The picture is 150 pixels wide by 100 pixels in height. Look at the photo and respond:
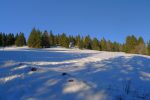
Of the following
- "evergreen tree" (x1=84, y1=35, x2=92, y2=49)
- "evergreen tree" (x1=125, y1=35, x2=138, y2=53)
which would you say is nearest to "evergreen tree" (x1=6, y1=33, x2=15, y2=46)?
"evergreen tree" (x1=84, y1=35, x2=92, y2=49)

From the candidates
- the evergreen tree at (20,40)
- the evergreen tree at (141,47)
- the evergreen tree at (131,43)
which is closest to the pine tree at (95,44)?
the evergreen tree at (131,43)

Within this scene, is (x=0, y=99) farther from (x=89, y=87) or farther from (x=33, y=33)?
(x=33, y=33)

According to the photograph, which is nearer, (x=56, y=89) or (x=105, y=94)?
(x=105, y=94)

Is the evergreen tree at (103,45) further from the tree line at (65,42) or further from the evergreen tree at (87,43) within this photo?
the evergreen tree at (87,43)

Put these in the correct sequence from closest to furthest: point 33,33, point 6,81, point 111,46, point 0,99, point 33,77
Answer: point 0,99
point 6,81
point 33,77
point 33,33
point 111,46

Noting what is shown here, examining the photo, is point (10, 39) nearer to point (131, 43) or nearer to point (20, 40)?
point (20, 40)

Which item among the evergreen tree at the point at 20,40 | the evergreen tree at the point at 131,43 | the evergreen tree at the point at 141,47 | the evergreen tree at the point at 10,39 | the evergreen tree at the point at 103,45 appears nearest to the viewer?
the evergreen tree at the point at 141,47

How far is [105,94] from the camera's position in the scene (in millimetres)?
8430

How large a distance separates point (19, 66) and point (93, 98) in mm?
5162

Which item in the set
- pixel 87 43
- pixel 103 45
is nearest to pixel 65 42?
pixel 87 43

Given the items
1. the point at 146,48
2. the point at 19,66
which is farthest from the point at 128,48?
the point at 19,66

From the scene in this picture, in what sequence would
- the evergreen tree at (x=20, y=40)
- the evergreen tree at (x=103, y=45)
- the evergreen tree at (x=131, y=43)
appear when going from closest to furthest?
the evergreen tree at (x=131, y=43) < the evergreen tree at (x=20, y=40) < the evergreen tree at (x=103, y=45)

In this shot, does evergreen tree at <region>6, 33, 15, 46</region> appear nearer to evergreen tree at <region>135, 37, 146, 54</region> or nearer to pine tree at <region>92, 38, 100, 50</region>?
pine tree at <region>92, 38, 100, 50</region>

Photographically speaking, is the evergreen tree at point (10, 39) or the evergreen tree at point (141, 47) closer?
the evergreen tree at point (141, 47)
